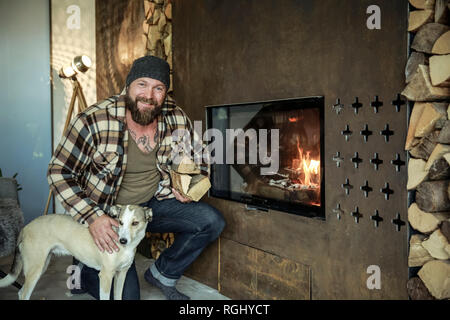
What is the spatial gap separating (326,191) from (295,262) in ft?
1.35

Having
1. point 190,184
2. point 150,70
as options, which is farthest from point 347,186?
point 150,70

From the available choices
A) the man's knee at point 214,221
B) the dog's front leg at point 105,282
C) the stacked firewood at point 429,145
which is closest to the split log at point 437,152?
the stacked firewood at point 429,145

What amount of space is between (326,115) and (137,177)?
1075mm

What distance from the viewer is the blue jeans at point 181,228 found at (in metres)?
2.29

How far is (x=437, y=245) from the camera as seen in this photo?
1.39 meters

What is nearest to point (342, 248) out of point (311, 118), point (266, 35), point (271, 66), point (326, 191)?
point (326, 191)

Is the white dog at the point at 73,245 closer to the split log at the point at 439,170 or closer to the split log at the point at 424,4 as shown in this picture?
the split log at the point at 439,170

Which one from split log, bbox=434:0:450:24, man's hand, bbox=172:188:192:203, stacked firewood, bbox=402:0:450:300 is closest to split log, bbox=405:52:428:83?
stacked firewood, bbox=402:0:450:300

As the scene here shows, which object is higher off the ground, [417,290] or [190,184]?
[190,184]

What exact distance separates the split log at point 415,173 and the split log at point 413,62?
0.30 meters

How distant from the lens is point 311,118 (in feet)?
6.30

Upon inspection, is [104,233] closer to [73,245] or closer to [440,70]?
[73,245]

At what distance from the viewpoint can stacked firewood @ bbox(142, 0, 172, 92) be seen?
2867 millimetres
